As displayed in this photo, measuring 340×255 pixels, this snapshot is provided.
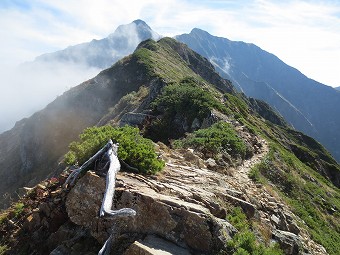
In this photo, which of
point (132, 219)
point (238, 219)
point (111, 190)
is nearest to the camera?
Result: point (111, 190)

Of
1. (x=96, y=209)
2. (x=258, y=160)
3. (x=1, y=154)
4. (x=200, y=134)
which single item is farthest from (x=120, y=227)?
(x=1, y=154)

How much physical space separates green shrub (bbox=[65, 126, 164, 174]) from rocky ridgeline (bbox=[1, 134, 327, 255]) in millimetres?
527

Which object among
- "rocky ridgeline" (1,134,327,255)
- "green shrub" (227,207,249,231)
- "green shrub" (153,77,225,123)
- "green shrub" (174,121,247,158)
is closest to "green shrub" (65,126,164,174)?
"rocky ridgeline" (1,134,327,255)

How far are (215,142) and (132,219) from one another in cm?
1568

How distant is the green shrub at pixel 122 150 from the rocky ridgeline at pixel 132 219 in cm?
53

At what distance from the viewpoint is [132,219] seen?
1026 cm

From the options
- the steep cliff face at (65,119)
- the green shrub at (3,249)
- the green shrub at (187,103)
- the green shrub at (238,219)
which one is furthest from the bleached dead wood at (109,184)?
the steep cliff face at (65,119)

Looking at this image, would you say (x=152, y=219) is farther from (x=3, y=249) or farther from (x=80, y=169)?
(x=3, y=249)

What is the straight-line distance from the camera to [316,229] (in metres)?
21.7

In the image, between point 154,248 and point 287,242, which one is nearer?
point 154,248

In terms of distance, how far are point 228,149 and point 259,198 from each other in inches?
357

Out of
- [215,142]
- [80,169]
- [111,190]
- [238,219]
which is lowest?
[238,219]

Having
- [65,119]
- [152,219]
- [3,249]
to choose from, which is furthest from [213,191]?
[65,119]

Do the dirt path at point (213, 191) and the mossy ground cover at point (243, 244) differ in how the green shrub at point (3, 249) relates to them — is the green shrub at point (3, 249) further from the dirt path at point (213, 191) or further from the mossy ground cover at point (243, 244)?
the mossy ground cover at point (243, 244)
